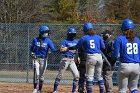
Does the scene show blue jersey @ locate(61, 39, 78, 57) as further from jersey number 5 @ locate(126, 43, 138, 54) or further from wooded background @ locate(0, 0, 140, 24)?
wooded background @ locate(0, 0, 140, 24)

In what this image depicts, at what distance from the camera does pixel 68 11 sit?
36.7 meters

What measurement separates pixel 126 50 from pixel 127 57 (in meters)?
0.15

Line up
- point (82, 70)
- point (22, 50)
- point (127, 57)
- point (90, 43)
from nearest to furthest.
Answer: point (127, 57), point (90, 43), point (82, 70), point (22, 50)

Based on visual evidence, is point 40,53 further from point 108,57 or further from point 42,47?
point 108,57

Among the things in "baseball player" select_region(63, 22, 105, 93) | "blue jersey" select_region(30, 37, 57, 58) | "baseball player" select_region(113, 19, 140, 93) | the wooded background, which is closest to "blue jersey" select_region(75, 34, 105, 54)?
"baseball player" select_region(63, 22, 105, 93)

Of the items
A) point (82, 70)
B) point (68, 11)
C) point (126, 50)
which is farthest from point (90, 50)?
point (68, 11)

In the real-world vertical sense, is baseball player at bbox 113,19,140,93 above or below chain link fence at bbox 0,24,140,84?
above

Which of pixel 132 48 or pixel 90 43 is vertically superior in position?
pixel 132 48

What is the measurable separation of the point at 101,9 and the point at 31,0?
978cm

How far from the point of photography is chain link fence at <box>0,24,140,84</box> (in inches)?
801

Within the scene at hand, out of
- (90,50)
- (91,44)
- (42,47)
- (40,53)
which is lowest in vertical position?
(40,53)

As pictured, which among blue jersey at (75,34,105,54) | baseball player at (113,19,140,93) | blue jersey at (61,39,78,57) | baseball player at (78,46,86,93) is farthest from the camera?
blue jersey at (61,39,78,57)

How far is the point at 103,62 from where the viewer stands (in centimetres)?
1375

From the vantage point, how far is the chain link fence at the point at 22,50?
2034 centimetres
